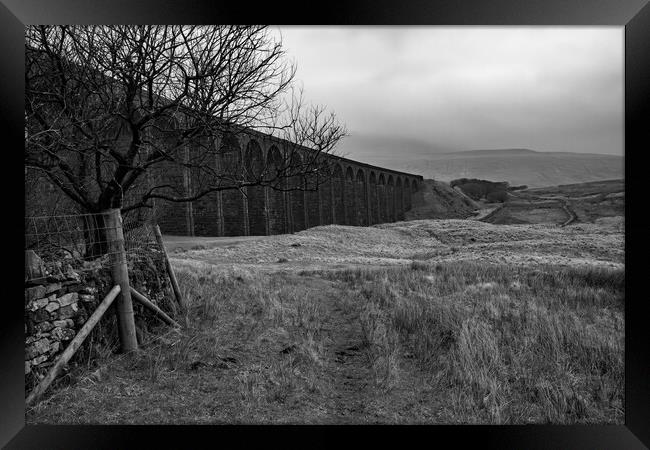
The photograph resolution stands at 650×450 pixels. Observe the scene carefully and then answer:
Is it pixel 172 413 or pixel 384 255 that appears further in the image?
pixel 384 255

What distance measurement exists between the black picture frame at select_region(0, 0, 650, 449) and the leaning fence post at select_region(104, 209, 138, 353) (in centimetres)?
129

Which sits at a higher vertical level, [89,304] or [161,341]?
[89,304]

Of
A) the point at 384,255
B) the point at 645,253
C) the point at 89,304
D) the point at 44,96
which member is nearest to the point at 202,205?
the point at 384,255

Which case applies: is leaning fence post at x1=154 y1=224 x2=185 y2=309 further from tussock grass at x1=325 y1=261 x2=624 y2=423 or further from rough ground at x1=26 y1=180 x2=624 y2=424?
tussock grass at x1=325 y1=261 x2=624 y2=423

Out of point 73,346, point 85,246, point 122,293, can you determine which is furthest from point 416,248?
point 73,346

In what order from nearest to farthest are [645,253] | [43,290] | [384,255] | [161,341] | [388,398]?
1. [645,253]
2. [43,290]
3. [388,398]
4. [161,341]
5. [384,255]

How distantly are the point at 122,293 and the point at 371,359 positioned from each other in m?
3.00

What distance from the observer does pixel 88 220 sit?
17.7 ft

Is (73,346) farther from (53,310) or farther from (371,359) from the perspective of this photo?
(371,359)

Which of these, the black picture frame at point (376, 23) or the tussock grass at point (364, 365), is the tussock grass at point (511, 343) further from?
the black picture frame at point (376, 23)

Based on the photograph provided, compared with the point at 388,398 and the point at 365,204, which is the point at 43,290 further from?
the point at 365,204

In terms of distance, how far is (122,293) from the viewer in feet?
15.4

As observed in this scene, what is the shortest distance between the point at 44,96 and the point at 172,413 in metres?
4.41

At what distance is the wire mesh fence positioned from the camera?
3.96m
